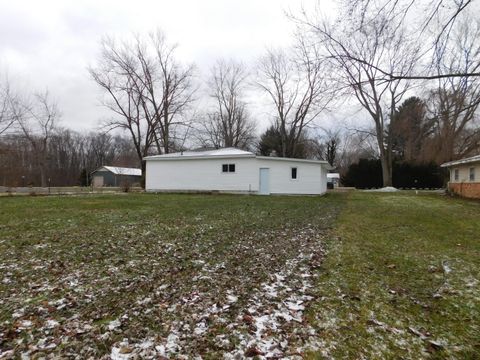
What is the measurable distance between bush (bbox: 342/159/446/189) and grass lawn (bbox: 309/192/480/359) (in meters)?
30.0

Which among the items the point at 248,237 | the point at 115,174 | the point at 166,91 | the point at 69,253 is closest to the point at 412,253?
the point at 248,237

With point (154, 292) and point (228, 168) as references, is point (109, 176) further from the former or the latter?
point (154, 292)

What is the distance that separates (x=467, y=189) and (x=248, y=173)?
13311mm

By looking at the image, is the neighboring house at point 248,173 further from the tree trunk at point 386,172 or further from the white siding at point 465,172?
the tree trunk at point 386,172

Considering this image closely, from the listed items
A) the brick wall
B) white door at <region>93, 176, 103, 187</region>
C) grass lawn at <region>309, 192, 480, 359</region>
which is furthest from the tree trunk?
white door at <region>93, 176, 103, 187</region>

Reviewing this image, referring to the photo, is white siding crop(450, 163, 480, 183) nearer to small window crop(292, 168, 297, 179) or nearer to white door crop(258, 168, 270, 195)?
small window crop(292, 168, 297, 179)

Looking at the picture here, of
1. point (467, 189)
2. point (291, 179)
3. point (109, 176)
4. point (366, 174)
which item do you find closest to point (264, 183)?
point (291, 179)

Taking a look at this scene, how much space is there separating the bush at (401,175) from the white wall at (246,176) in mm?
16915

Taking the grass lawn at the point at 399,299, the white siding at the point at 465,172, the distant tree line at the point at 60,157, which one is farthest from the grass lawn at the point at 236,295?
the distant tree line at the point at 60,157

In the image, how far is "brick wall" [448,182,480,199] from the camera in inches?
699

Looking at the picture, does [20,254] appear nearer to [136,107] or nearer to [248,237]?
[248,237]

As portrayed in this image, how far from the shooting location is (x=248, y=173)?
812 inches

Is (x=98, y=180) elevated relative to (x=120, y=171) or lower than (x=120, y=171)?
lower

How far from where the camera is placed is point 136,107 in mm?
30750
